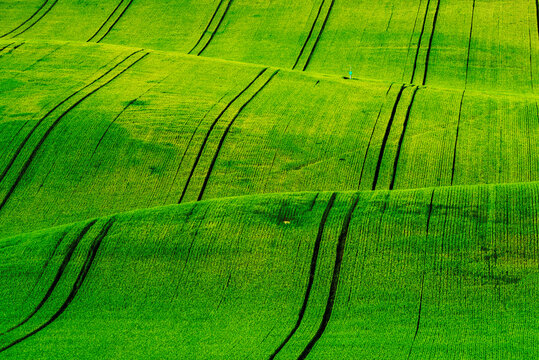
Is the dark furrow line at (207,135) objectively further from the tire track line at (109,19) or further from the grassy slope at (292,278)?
the tire track line at (109,19)

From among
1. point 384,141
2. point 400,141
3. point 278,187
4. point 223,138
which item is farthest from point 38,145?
point 400,141

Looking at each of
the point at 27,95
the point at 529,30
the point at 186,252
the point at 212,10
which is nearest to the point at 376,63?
the point at 529,30

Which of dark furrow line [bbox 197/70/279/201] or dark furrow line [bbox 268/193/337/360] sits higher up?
dark furrow line [bbox 268/193/337/360]

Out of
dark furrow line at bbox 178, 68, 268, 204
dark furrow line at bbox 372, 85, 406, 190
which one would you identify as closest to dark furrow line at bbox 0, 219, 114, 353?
dark furrow line at bbox 178, 68, 268, 204

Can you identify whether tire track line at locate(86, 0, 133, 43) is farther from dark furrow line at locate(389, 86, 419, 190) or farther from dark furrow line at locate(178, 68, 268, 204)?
dark furrow line at locate(389, 86, 419, 190)

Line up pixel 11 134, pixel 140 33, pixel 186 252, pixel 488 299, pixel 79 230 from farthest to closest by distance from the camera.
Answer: pixel 140 33 → pixel 11 134 → pixel 79 230 → pixel 186 252 → pixel 488 299

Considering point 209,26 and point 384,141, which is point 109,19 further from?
point 384,141

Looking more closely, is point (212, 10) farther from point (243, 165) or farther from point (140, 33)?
point (243, 165)
